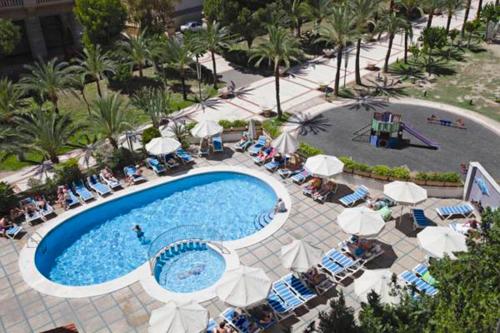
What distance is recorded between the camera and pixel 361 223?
21.1m

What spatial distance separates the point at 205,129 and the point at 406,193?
1350 centimetres

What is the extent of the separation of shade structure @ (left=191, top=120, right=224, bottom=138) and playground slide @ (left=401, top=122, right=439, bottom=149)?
12607mm

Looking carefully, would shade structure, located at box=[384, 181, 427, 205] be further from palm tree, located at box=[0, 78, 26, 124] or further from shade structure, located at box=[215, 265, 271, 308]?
palm tree, located at box=[0, 78, 26, 124]

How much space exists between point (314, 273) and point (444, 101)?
23.1 metres

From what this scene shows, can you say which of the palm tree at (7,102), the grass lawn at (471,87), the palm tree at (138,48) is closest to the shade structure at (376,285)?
the grass lawn at (471,87)

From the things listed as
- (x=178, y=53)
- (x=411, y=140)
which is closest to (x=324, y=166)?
(x=411, y=140)

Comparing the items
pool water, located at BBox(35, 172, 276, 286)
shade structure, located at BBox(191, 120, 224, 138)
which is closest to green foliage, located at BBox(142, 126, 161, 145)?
shade structure, located at BBox(191, 120, 224, 138)

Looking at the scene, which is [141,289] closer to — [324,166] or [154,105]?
[324,166]

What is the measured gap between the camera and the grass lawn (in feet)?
118

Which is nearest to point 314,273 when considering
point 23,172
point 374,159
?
point 374,159

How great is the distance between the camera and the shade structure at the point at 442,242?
19.5 metres

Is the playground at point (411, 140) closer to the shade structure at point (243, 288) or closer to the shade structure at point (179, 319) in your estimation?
the shade structure at point (243, 288)

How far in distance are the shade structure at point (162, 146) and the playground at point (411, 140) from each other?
9235 mm

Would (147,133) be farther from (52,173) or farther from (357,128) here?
(357,128)
